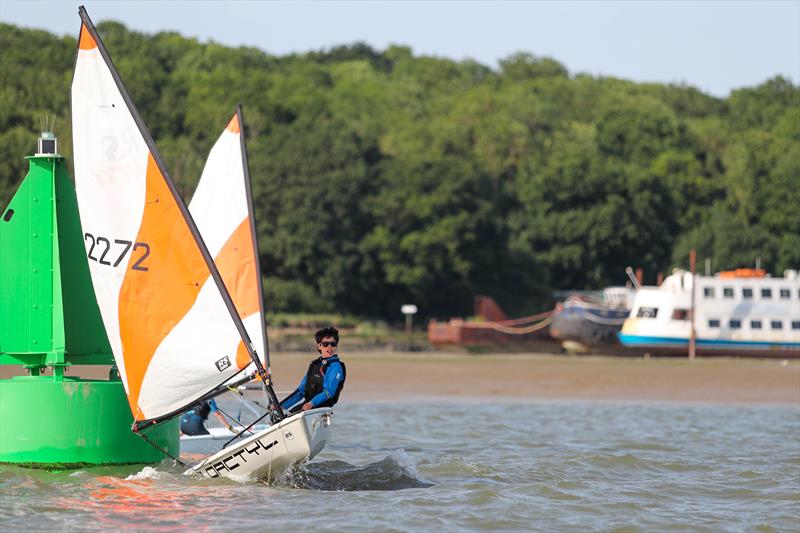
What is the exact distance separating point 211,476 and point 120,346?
149cm

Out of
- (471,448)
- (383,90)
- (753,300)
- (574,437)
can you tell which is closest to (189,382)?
(471,448)

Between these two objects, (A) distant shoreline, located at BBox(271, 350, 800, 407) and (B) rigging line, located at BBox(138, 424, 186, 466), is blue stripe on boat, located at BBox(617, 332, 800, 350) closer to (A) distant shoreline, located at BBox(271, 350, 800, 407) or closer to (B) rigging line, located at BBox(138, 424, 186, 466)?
(A) distant shoreline, located at BBox(271, 350, 800, 407)

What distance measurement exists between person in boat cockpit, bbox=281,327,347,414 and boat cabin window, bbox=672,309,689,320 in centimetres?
3185

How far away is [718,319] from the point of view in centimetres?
4344

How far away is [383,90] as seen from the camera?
3696 inches

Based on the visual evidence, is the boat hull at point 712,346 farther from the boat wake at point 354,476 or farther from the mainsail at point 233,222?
the boat wake at point 354,476

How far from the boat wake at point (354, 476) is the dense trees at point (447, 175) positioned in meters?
34.9

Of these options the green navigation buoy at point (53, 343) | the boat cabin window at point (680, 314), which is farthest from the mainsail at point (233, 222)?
the boat cabin window at point (680, 314)

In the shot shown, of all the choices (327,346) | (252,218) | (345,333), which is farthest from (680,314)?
(327,346)

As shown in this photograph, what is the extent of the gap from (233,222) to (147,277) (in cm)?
551

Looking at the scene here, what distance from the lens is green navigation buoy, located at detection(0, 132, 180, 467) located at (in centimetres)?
1231

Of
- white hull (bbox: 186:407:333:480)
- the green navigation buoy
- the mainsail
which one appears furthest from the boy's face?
the mainsail

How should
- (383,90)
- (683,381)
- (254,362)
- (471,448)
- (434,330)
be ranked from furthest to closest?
(383,90) < (434,330) < (683,381) < (471,448) < (254,362)

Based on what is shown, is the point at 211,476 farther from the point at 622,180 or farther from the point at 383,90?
the point at 383,90
